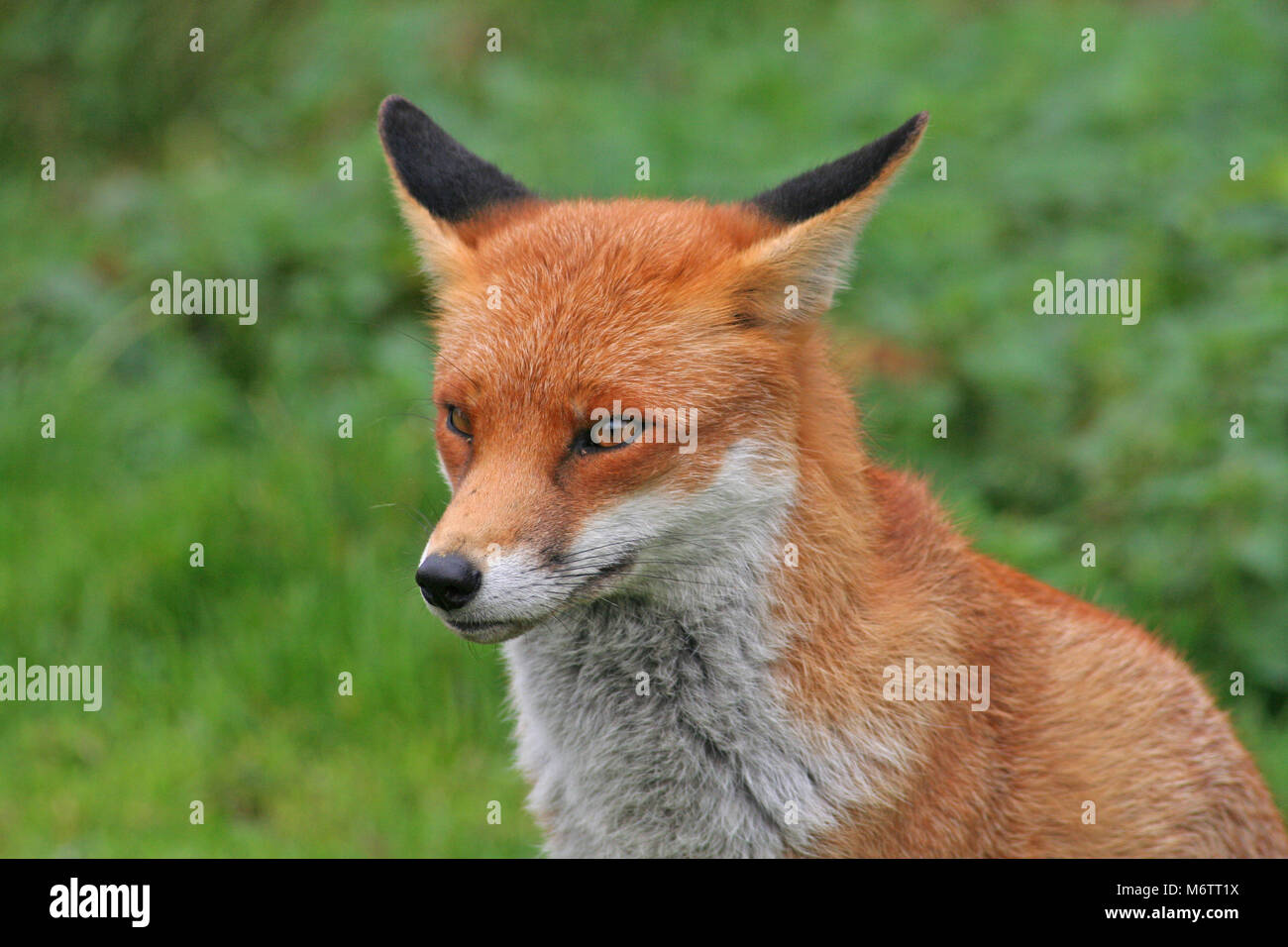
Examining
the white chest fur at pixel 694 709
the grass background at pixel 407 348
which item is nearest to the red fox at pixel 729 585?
the white chest fur at pixel 694 709

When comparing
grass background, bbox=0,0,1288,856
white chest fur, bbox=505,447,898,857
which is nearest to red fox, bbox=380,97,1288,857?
white chest fur, bbox=505,447,898,857

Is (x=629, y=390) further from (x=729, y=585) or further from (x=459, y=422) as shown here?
(x=729, y=585)

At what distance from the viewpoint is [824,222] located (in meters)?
4.45

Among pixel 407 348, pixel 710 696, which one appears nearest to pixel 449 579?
pixel 710 696

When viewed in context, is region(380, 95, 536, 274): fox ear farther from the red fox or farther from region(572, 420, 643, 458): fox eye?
region(572, 420, 643, 458): fox eye

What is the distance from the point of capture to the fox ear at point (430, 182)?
5.09m

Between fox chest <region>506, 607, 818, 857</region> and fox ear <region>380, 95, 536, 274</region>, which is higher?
fox ear <region>380, 95, 536, 274</region>

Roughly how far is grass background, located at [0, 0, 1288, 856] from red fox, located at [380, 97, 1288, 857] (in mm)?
1982

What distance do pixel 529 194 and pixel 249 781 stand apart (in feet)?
10.6

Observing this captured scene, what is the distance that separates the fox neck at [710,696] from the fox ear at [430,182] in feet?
4.67

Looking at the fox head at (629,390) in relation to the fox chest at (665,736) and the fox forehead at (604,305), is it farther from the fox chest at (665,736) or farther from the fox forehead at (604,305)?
the fox chest at (665,736)

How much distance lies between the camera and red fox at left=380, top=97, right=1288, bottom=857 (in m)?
4.21
